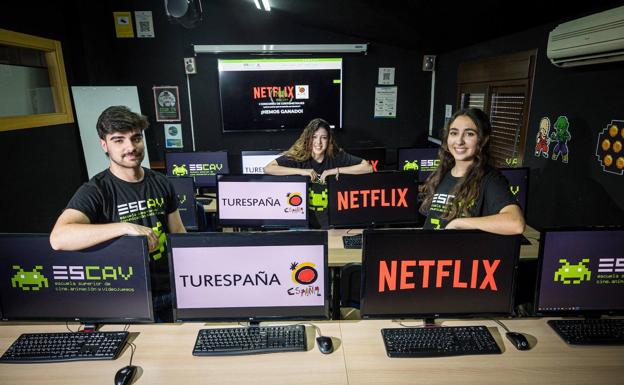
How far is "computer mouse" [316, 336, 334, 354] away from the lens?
4.58ft

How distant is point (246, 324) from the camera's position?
1581 mm

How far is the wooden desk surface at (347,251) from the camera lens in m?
2.31

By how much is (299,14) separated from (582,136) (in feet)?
10.9

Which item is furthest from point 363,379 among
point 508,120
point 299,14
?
point 299,14

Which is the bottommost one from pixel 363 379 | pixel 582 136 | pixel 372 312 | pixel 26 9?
pixel 363 379

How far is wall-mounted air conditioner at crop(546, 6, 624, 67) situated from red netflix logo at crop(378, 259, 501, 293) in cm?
157

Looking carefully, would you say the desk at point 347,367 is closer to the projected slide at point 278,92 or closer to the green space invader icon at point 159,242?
the green space invader icon at point 159,242

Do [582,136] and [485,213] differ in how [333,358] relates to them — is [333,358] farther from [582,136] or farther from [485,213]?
[582,136]

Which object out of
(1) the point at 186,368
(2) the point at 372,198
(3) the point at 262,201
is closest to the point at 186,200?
(3) the point at 262,201

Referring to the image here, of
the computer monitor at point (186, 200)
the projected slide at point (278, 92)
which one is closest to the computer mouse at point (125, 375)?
the computer monitor at point (186, 200)

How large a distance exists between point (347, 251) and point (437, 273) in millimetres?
1057

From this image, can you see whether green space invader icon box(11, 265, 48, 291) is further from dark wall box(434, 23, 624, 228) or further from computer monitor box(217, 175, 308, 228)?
dark wall box(434, 23, 624, 228)

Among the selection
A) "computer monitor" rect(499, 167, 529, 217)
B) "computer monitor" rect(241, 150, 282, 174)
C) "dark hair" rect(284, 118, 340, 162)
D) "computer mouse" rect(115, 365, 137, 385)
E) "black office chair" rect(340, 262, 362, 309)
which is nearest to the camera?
"computer mouse" rect(115, 365, 137, 385)

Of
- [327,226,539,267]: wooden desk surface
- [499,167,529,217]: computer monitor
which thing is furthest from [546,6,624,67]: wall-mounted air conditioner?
[327,226,539,267]: wooden desk surface
